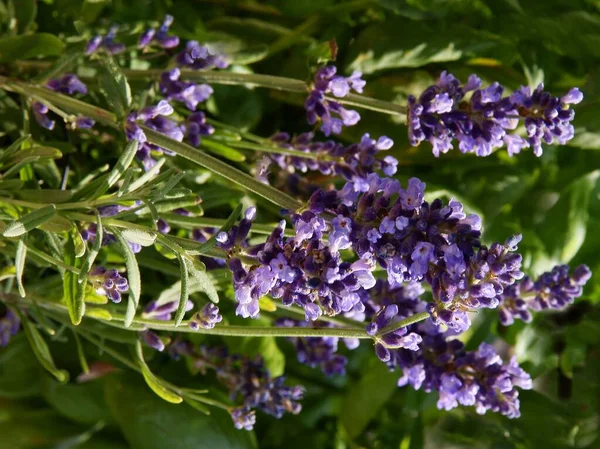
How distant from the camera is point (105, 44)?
73 cm

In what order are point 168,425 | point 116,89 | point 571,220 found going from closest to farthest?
1. point 116,89
2. point 168,425
3. point 571,220

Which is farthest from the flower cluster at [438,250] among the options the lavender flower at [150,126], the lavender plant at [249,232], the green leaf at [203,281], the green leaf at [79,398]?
the green leaf at [79,398]

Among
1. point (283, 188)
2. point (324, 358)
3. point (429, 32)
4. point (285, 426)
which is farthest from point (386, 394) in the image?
point (429, 32)

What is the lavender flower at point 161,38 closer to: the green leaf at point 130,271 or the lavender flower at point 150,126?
the lavender flower at point 150,126

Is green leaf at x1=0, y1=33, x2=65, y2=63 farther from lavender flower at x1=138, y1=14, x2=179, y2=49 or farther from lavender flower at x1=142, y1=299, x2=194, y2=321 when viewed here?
lavender flower at x1=142, y1=299, x2=194, y2=321

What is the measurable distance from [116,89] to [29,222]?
18 cm

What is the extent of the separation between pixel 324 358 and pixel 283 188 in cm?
22

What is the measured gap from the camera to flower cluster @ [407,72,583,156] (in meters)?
0.63

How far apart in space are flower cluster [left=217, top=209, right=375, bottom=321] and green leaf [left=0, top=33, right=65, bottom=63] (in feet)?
1.17

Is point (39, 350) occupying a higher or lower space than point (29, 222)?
lower

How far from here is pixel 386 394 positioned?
1.09m

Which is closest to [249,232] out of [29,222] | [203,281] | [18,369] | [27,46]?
[203,281]

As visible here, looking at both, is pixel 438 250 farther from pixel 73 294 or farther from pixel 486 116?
pixel 73 294

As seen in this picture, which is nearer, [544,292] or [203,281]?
[203,281]
